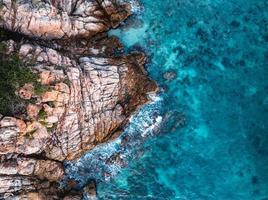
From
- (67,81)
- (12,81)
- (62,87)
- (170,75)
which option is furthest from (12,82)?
(170,75)

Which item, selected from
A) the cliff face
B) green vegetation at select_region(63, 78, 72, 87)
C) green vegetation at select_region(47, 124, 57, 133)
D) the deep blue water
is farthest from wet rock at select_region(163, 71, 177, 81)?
green vegetation at select_region(47, 124, 57, 133)

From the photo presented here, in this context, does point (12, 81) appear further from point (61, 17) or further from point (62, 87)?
point (61, 17)

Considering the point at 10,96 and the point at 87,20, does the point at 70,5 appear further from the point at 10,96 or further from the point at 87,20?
the point at 10,96

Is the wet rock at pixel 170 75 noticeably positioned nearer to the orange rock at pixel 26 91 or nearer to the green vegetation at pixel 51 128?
the green vegetation at pixel 51 128

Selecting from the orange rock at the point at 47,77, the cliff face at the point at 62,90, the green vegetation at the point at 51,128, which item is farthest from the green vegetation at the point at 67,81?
the green vegetation at the point at 51,128

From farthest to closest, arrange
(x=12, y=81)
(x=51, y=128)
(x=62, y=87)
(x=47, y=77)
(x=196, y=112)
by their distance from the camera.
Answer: (x=196, y=112), (x=51, y=128), (x=62, y=87), (x=47, y=77), (x=12, y=81)

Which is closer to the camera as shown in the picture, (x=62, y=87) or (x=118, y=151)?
(x=62, y=87)

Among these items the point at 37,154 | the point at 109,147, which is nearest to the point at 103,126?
the point at 109,147

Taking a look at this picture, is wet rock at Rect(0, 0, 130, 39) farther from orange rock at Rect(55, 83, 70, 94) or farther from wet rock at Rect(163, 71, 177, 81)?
wet rock at Rect(163, 71, 177, 81)
